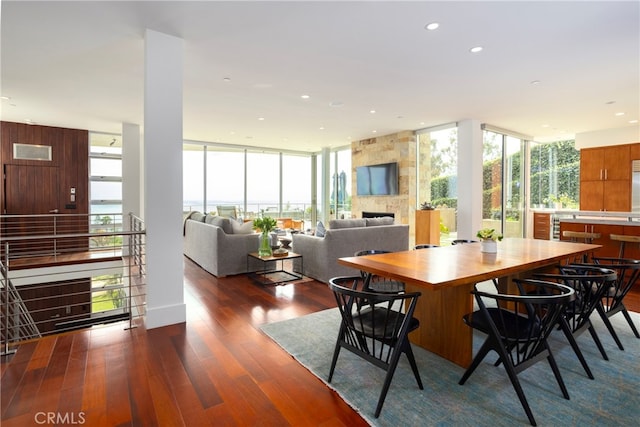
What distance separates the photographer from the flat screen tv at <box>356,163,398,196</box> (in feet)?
27.0

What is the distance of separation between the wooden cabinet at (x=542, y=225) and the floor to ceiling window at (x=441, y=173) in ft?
8.80

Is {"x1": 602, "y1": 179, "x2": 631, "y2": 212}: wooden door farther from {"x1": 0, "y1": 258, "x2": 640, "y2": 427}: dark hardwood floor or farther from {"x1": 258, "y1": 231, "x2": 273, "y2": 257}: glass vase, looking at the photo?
{"x1": 0, "y1": 258, "x2": 640, "y2": 427}: dark hardwood floor

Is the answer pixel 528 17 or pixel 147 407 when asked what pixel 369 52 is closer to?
pixel 528 17

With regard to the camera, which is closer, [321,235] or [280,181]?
[321,235]

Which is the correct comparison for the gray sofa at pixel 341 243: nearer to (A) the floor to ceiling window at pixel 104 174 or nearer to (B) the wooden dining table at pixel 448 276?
(B) the wooden dining table at pixel 448 276

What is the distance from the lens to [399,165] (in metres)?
8.16

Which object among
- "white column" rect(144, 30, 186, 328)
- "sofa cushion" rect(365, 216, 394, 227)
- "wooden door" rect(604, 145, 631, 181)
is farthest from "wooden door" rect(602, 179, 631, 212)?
"white column" rect(144, 30, 186, 328)

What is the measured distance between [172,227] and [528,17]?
3.76m

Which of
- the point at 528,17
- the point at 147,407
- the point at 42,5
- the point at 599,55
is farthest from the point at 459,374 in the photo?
the point at 42,5

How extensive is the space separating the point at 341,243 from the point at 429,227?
331cm

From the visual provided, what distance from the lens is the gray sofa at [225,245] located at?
495 centimetres

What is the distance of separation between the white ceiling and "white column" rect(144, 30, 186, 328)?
29cm

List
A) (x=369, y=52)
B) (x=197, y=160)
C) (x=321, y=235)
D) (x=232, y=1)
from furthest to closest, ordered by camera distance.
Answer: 1. (x=197, y=160)
2. (x=321, y=235)
3. (x=369, y=52)
4. (x=232, y=1)

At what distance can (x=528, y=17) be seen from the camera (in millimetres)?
2912
